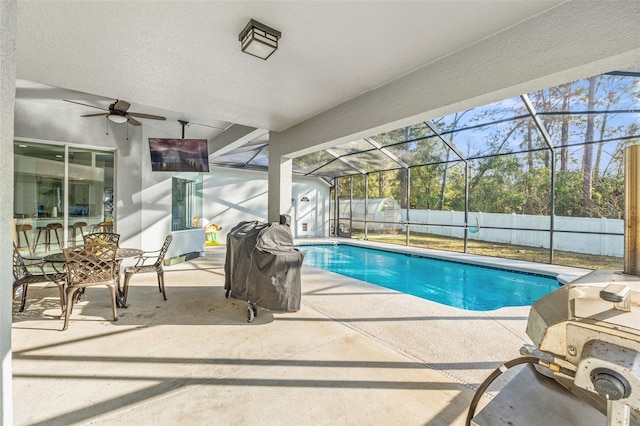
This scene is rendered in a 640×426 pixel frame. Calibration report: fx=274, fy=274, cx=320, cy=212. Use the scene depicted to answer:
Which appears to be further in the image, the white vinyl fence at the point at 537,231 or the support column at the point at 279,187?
the white vinyl fence at the point at 537,231

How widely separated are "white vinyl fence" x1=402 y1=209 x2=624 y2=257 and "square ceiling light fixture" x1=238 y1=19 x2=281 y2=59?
7.62 meters

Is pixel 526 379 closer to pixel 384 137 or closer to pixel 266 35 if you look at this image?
pixel 266 35

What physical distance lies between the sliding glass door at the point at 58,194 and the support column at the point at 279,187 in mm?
3530

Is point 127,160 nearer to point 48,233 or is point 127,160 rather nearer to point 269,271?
point 48,233

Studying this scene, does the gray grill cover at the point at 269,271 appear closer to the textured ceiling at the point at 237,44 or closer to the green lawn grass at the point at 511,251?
the textured ceiling at the point at 237,44

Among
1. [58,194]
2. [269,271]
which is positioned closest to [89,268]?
[269,271]

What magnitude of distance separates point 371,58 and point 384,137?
5.71m

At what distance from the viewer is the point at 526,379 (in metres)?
1.18

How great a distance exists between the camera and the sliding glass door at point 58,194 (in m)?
4.83

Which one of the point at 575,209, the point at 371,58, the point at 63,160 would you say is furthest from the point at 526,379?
the point at 575,209

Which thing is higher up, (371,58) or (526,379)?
(371,58)

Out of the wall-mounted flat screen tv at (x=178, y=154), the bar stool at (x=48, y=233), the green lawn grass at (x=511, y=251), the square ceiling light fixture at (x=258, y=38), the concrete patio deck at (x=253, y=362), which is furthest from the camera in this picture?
the green lawn grass at (x=511, y=251)

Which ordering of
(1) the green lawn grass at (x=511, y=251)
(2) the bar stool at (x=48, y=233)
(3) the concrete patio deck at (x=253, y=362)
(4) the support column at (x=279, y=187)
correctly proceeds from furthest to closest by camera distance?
1. (1) the green lawn grass at (x=511, y=251)
2. (2) the bar stool at (x=48, y=233)
3. (4) the support column at (x=279, y=187)
4. (3) the concrete patio deck at (x=253, y=362)

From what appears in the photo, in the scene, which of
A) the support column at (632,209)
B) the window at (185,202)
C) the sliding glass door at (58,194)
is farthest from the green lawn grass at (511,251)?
the sliding glass door at (58,194)
